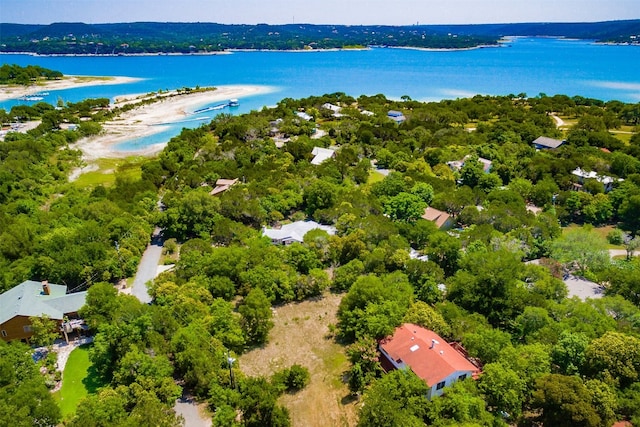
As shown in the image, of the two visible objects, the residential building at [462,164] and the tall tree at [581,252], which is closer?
the tall tree at [581,252]

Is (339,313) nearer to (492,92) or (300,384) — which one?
(300,384)

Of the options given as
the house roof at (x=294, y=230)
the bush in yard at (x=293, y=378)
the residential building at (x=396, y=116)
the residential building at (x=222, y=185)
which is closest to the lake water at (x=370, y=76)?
the residential building at (x=396, y=116)

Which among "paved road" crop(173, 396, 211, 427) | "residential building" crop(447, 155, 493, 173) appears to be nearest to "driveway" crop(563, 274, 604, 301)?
"paved road" crop(173, 396, 211, 427)

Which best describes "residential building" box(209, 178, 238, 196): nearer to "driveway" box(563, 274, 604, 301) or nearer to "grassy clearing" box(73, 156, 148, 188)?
"grassy clearing" box(73, 156, 148, 188)

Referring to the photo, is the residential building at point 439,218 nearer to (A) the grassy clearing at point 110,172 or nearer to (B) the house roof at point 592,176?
(B) the house roof at point 592,176

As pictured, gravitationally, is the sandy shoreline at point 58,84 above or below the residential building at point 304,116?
above

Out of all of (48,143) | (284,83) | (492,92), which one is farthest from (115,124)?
(492,92)
